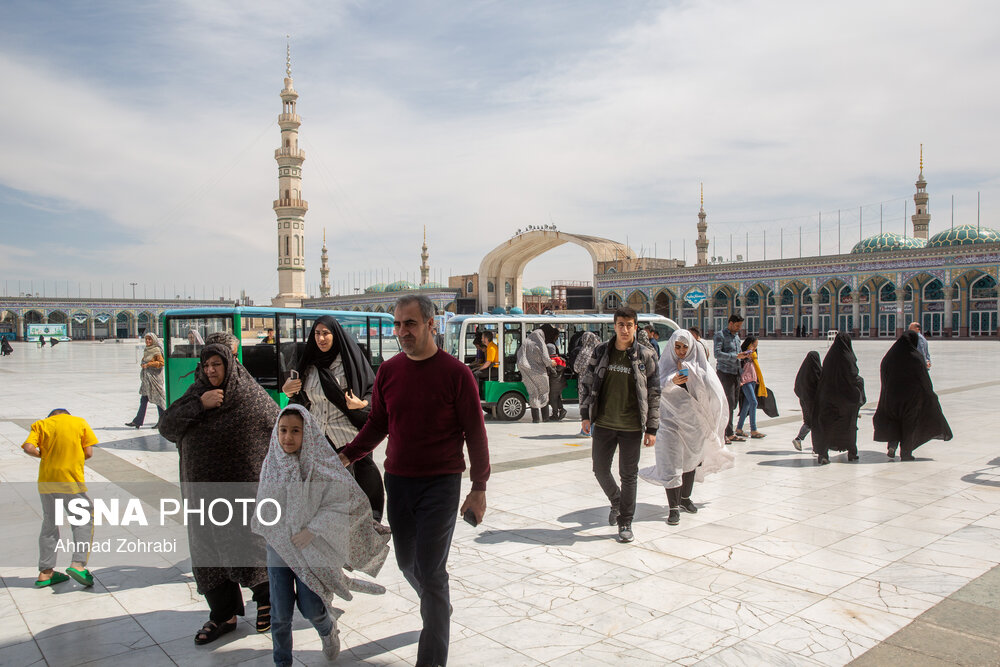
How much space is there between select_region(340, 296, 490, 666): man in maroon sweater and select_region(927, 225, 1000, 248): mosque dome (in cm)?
4611

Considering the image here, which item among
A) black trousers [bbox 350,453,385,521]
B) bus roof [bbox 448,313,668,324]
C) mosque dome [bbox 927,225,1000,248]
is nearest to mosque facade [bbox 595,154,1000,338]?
mosque dome [bbox 927,225,1000,248]

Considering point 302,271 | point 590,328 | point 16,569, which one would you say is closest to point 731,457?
point 16,569

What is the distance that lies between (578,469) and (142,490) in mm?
3900

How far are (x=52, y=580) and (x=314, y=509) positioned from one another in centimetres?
205

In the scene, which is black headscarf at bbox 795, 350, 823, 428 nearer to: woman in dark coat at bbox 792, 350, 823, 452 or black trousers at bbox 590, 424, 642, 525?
woman in dark coat at bbox 792, 350, 823, 452

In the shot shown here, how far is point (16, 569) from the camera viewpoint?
4195mm

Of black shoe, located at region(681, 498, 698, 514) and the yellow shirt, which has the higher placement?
the yellow shirt

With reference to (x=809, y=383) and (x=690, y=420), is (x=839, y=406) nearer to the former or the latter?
(x=809, y=383)

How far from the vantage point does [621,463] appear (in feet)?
15.9

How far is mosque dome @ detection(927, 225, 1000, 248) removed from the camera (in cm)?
4222

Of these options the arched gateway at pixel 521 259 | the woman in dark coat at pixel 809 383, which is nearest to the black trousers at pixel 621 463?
the woman in dark coat at pixel 809 383

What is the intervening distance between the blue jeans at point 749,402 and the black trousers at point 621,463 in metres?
4.25

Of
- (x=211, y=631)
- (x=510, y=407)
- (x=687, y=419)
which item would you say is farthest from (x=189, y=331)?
(x=211, y=631)

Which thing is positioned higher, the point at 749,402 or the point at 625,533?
the point at 749,402
